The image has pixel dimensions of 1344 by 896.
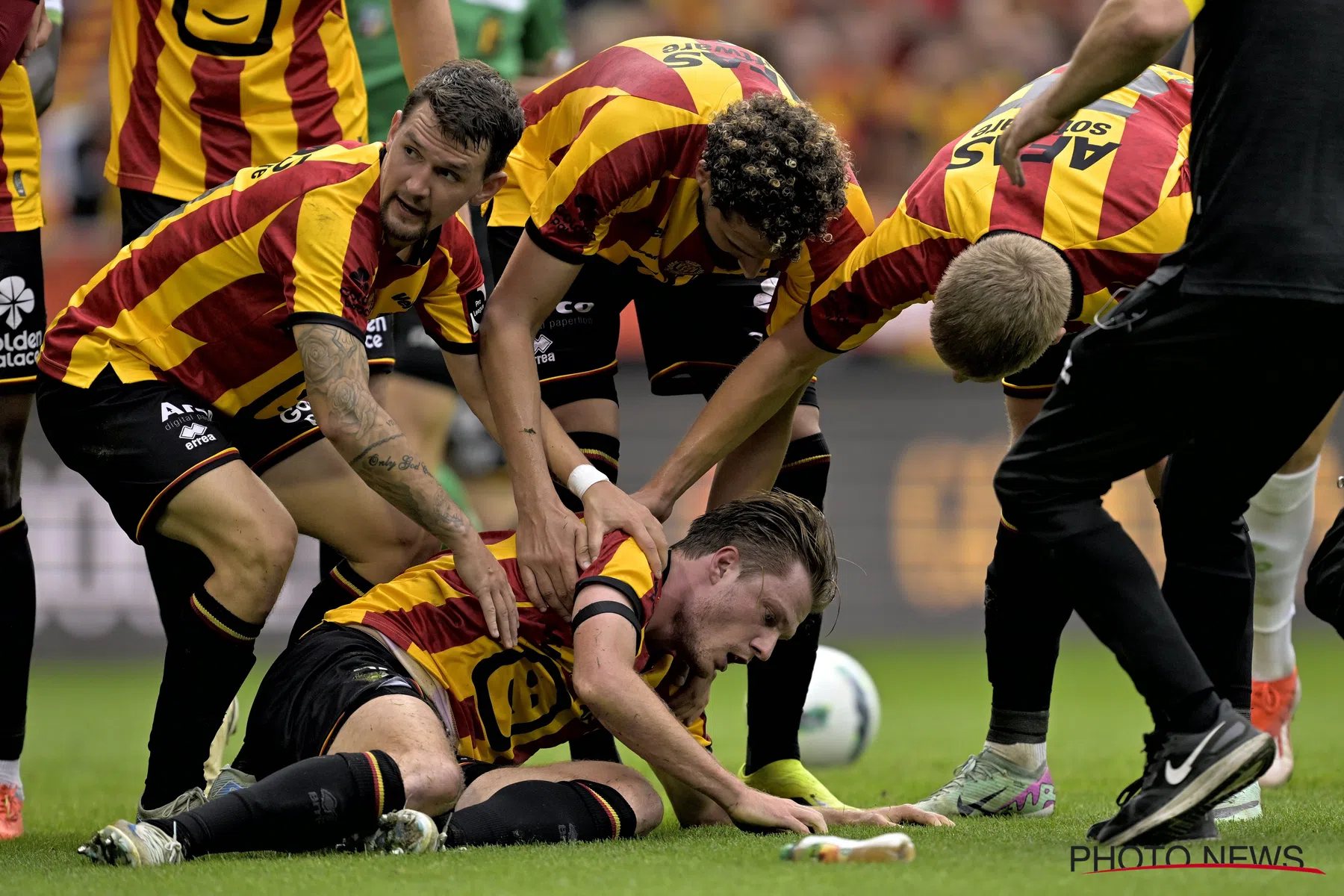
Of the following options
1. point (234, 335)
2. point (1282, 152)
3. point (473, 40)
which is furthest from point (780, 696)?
point (473, 40)

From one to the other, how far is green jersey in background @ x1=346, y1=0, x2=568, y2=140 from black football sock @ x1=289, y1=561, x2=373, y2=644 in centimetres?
230

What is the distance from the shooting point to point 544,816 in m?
3.40

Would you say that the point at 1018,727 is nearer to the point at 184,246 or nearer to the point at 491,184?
the point at 491,184

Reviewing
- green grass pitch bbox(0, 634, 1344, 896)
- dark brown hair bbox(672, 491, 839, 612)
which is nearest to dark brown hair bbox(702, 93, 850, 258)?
dark brown hair bbox(672, 491, 839, 612)

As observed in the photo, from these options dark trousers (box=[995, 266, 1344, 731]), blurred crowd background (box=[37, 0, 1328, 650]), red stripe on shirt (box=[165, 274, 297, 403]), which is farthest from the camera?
blurred crowd background (box=[37, 0, 1328, 650])

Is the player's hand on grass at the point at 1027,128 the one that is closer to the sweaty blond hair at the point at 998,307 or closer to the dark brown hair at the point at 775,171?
the sweaty blond hair at the point at 998,307

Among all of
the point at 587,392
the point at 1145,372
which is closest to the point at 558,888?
the point at 1145,372

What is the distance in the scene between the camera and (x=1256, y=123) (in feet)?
9.30

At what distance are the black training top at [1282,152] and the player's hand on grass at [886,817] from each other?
1355 millimetres

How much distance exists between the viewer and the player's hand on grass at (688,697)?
12.3 feet

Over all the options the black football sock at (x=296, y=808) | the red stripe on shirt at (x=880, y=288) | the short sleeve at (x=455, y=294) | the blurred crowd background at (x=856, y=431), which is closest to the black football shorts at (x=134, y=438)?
the short sleeve at (x=455, y=294)

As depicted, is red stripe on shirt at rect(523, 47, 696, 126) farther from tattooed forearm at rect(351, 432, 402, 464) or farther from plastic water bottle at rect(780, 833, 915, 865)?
plastic water bottle at rect(780, 833, 915, 865)

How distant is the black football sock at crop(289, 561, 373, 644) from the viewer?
417cm

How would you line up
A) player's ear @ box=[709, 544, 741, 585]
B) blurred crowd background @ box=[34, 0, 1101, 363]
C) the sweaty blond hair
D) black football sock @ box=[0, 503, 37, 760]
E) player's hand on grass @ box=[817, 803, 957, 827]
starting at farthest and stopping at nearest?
blurred crowd background @ box=[34, 0, 1101, 363] < black football sock @ box=[0, 503, 37, 760] < player's ear @ box=[709, 544, 741, 585] < player's hand on grass @ box=[817, 803, 957, 827] < the sweaty blond hair
